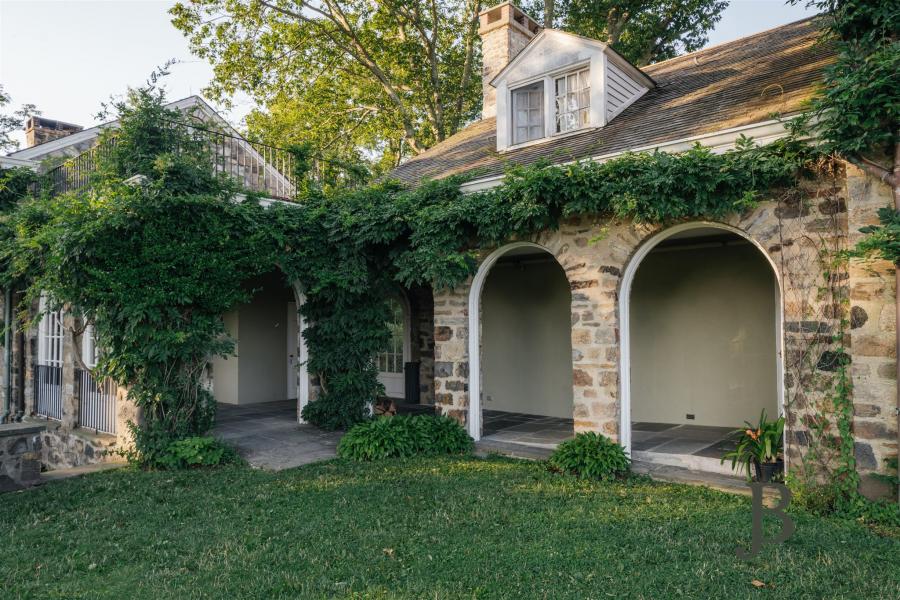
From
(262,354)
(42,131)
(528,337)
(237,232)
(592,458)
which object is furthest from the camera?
(42,131)

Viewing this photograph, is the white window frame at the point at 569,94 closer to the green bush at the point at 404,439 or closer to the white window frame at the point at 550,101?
the white window frame at the point at 550,101

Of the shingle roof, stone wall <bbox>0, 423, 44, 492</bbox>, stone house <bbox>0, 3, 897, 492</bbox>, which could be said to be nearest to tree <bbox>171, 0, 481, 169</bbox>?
stone house <bbox>0, 3, 897, 492</bbox>

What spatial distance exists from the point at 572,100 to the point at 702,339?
4.01 metres

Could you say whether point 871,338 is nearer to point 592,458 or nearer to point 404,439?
point 592,458

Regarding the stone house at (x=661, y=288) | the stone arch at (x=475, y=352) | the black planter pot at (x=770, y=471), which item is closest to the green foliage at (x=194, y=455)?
the stone house at (x=661, y=288)

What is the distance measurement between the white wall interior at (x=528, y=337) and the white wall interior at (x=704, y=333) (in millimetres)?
1254

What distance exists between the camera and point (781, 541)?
4258 mm

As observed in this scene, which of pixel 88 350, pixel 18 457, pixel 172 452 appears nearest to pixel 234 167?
pixel 88 350

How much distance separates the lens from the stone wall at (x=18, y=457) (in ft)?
20.1

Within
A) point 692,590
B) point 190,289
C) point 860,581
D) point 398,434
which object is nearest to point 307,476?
point 398,434

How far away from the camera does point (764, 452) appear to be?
572cm

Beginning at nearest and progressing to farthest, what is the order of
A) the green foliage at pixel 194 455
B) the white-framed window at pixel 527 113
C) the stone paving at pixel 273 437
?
the green foliage at pixel 194 455, the stone paving at pixel 273 437, the white-framed window at pixel 527 113

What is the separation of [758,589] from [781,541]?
34.1 inches

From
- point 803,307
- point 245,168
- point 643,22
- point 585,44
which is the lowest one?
point 803,307
